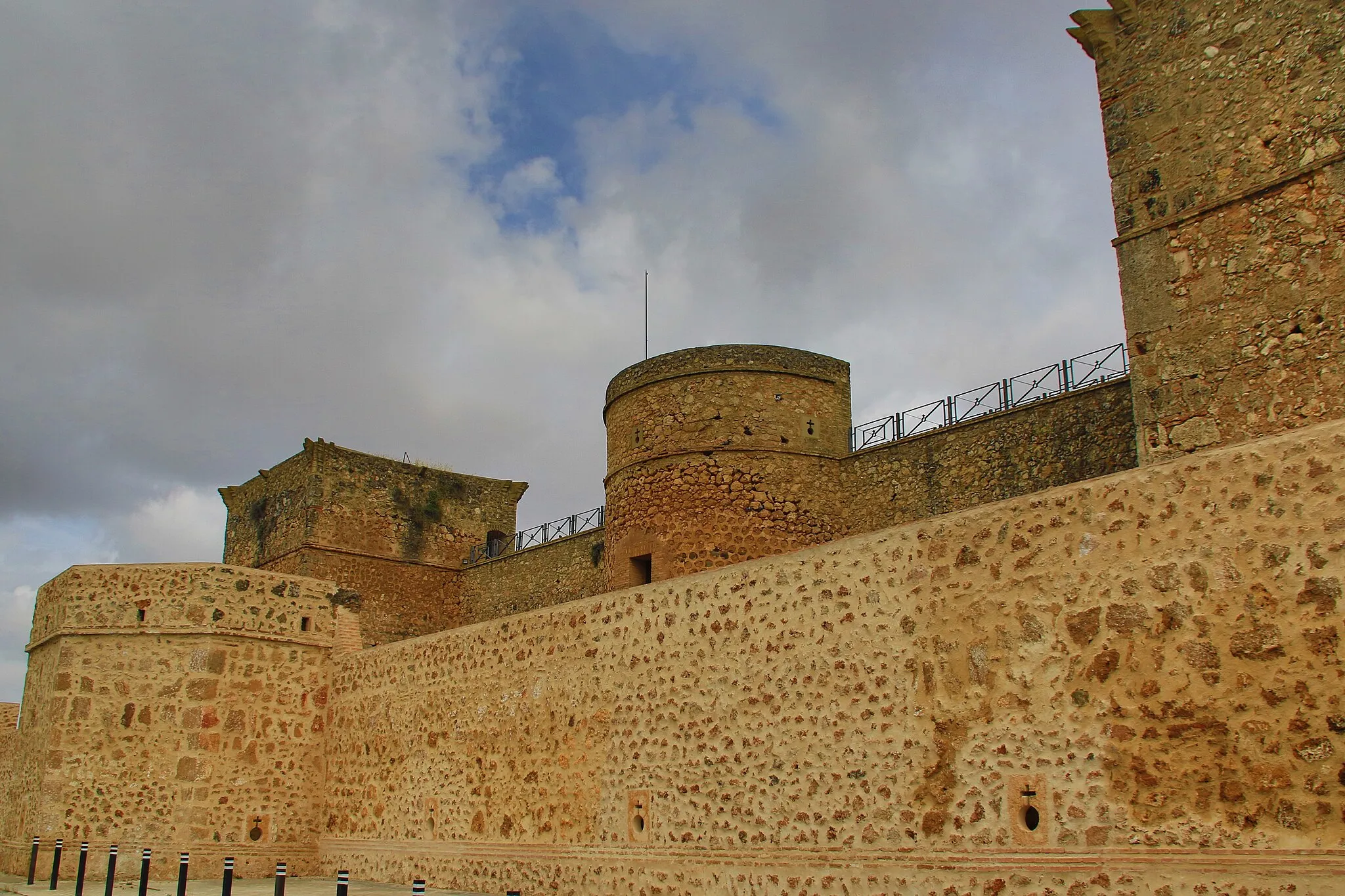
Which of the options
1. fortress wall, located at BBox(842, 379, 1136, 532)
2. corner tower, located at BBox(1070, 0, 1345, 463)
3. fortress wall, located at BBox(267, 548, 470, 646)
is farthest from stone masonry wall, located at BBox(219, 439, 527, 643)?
corner tower, located at BBox(1070, 0, 1345, 463)

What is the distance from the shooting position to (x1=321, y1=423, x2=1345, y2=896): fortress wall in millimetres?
5242

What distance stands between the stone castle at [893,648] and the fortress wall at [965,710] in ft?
0.06

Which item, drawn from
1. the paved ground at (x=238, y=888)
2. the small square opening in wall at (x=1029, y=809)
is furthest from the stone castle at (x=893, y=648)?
the paved ground at (x=238, y=888)

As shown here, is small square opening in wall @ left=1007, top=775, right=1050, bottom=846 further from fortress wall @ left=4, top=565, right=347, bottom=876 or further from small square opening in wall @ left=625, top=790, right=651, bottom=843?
fortress wall @ left=4, top=565, right=347, bottom=876

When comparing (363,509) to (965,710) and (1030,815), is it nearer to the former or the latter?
(965,710)

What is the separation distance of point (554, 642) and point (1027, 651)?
4.47 metres

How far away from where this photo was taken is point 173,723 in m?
12.1

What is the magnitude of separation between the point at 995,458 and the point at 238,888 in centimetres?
878

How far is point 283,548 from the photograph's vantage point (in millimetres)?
21203

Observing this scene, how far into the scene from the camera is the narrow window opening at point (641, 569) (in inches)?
534

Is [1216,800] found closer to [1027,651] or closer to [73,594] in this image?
[1027,651]

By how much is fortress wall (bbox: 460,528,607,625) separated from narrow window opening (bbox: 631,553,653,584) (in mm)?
3726

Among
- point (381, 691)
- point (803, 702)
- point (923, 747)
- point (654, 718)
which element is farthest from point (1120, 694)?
point (381, 691)

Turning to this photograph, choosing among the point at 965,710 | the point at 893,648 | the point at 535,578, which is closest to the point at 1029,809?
Result: the point at 965,710
